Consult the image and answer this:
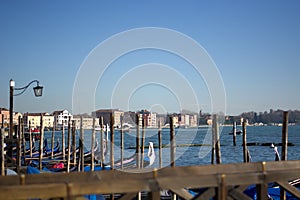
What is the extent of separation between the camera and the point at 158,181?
358 centimetres

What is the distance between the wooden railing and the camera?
3.18 meters

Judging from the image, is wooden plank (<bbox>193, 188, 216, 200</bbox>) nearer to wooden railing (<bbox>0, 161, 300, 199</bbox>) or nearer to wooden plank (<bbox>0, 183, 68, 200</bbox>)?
wooden railing (<bbox>0, 161, 300, 199</bbox>)

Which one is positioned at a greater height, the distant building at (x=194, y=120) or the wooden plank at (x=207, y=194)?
the distant building at (x=194, y=120)

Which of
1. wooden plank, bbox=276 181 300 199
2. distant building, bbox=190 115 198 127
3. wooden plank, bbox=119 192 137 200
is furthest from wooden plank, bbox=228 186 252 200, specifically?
distant building, bbox=190 115 198 127

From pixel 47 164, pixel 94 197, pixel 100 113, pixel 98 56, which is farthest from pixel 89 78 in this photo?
pixel 47 164

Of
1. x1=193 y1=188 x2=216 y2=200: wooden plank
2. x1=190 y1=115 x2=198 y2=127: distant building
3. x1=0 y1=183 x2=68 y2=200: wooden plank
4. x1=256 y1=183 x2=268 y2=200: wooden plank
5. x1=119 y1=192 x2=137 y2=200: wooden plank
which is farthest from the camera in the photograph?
x1=190 y1=115 x2=198 y2=127: distant building

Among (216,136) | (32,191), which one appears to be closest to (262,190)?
(32,191)

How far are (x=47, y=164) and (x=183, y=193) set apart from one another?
15.3m

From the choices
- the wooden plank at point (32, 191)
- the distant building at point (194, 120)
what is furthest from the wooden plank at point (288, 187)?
the distant building at point (194, 120)

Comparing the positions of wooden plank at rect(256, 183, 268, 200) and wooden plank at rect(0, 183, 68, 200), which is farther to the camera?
A: wooden plank at rect(256, 183, 268, 200)

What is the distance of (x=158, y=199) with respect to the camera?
357 cm

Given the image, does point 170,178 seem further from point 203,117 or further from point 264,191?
point 203,117

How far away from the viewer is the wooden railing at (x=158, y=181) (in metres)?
3.18

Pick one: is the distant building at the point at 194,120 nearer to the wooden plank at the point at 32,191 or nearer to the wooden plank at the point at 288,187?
the wooden plank at the point at 288,187
